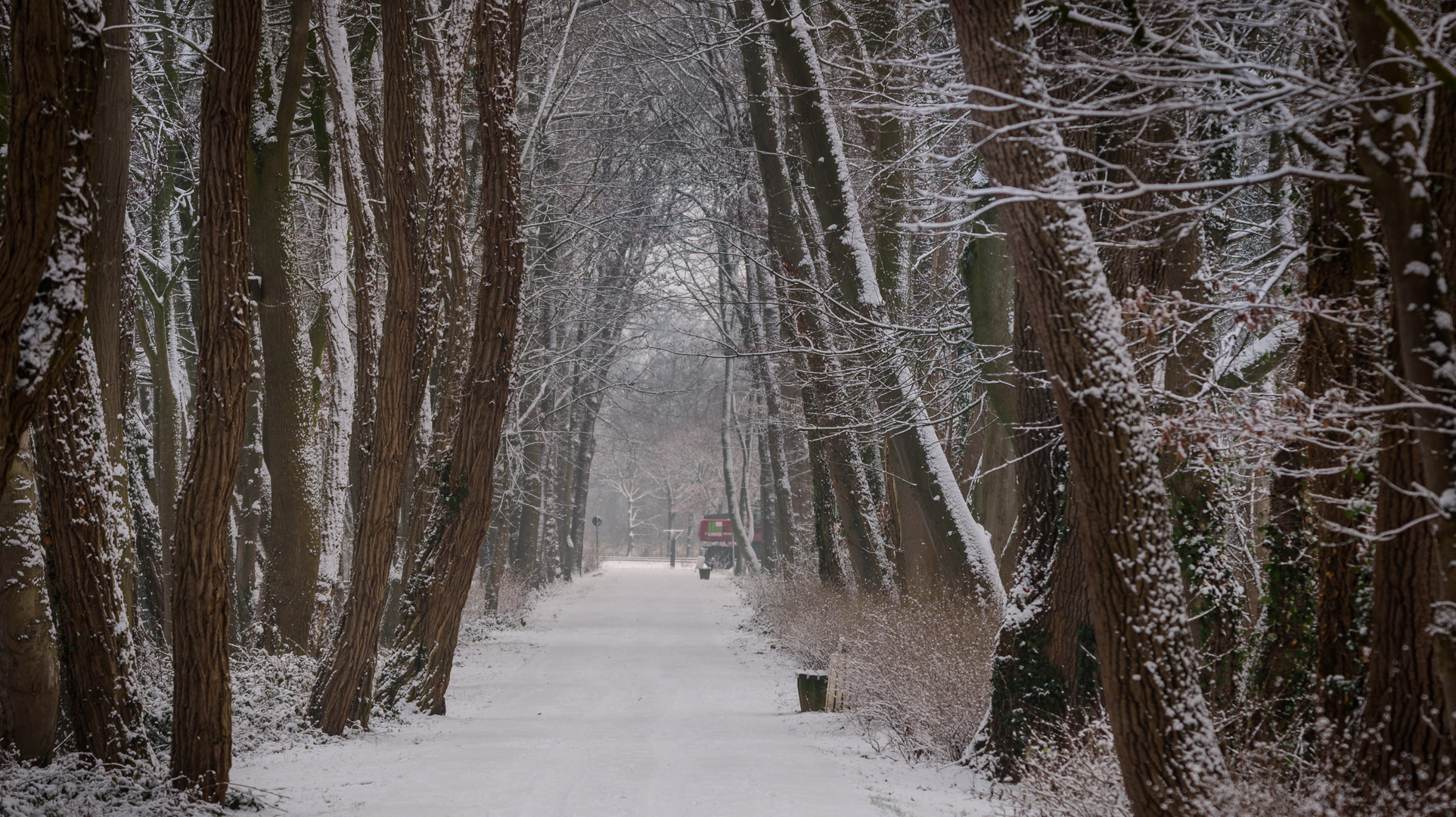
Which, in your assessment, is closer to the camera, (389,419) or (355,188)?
(389,419)

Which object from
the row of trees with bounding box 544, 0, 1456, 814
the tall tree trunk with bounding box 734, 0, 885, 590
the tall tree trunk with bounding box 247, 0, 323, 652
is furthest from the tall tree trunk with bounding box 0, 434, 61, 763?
the tall tree trunk with bounding box 734, 0, 885, 590

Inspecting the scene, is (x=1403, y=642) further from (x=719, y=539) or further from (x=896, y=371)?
(x=719, y=539)

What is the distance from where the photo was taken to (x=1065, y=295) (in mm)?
5180

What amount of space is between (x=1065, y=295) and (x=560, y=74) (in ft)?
53.2

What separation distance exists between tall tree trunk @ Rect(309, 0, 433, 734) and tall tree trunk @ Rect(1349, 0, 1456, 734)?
24.9ft

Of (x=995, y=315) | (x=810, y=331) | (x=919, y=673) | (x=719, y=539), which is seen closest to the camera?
(x=919, y=673)

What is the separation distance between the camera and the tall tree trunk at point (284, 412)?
11.3m

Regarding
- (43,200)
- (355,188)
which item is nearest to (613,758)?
(43,200)

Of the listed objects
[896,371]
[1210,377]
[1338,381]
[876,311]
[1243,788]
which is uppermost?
[876,311]

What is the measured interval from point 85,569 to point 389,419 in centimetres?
346

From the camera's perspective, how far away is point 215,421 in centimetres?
654

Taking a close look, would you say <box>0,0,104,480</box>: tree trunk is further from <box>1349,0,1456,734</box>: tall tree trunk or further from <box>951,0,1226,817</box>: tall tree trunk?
<box>1349,0,1456,734</box>: tall tree trunk

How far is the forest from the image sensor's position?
4.73 m

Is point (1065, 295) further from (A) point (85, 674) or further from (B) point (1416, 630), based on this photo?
(A) point (85, 674)
